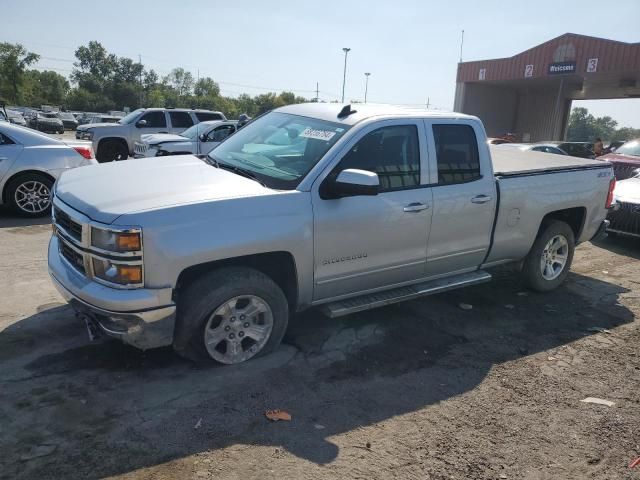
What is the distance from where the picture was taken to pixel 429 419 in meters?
3.46

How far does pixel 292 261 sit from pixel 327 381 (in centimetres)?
92

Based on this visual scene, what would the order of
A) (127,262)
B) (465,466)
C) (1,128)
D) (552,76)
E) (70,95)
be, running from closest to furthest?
1. (465,466)
2. (127,262)
3. (1,128)
4. (552,76)
5. (70,95)

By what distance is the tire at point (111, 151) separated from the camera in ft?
52.1

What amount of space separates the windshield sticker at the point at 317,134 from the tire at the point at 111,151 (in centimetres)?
1306

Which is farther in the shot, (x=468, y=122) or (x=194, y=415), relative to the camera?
(x=468, y=122)

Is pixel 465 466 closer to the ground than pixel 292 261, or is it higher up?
closer to the ground

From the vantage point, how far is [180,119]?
1667 cm

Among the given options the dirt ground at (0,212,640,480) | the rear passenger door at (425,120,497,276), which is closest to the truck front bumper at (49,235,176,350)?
the dirt ground at (0,212,640,480)

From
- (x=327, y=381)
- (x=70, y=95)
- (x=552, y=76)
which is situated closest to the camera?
(x=327, y=381)

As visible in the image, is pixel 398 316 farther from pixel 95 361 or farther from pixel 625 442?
pixel 95 361

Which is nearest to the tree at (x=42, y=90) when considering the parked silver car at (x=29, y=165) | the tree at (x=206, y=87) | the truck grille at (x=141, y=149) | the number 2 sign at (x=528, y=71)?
the tree at (x=206, y=87)

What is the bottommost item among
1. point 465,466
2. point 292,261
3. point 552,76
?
point 465,466

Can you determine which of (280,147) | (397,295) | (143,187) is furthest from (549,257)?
(143,187)

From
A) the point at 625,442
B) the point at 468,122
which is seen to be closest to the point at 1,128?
the point at 468,122
